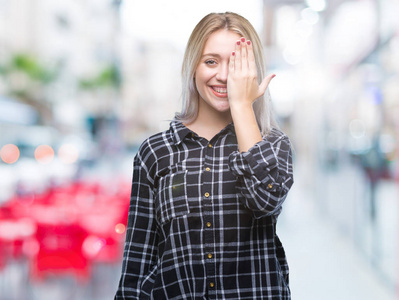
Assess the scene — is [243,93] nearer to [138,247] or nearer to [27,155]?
[138,247]

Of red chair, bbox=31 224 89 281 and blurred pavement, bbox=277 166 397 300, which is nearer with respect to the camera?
red chair, bbox=31 224 89 281

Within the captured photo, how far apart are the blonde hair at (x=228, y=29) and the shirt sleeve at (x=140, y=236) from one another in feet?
0.94

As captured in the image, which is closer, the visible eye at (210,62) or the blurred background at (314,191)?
the visible eye at (210,62)

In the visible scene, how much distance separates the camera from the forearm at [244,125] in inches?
49.9

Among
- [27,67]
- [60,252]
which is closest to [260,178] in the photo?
[60,252]

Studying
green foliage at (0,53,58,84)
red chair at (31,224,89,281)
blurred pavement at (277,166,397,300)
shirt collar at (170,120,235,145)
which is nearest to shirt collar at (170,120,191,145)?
shirt collar at (170,120,235,145)

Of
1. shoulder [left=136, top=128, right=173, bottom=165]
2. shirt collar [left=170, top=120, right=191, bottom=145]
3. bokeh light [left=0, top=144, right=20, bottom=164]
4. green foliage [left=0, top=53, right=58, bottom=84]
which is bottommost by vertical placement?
shoulder [left=136, top=128, right=173, bottom=165]

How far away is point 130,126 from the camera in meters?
70.0

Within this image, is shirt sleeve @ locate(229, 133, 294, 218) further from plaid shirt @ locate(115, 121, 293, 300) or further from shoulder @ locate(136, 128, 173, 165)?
shoulder @ locate(136, 128, 173, 165)

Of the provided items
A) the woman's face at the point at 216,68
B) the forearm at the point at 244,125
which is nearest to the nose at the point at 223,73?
the woman's face at the point at 216,68

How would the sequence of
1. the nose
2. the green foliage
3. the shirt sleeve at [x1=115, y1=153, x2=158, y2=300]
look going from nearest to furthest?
the nose, the shirt sleeve at [x1=115, y1=153, x2=158, y2=300], the green foliage

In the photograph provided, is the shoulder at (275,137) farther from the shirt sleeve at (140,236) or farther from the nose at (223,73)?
the shirt sleeve at (140,236)

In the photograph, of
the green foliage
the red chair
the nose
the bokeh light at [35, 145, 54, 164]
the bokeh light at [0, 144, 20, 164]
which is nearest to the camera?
the nose

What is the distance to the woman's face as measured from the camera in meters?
1.34
